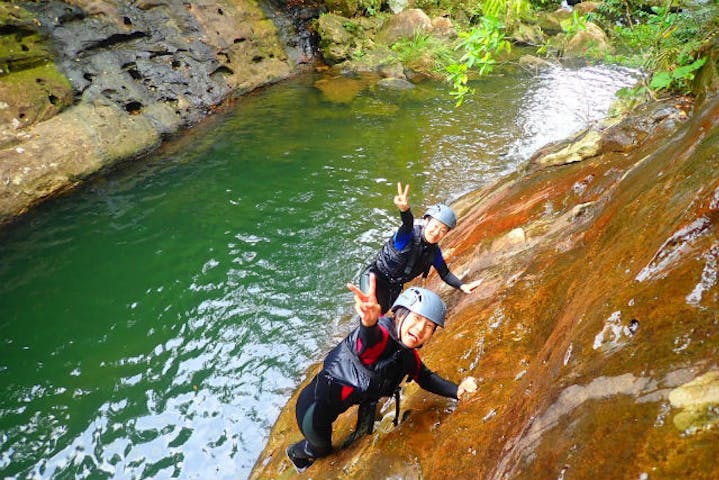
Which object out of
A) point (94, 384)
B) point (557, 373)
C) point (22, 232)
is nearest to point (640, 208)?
point (557, 373)

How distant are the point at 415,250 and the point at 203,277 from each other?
4.92m

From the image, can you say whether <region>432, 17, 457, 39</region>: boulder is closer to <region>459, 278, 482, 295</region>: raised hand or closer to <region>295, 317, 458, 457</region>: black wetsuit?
<region>459, 278, 482, 295</region>: raised hand

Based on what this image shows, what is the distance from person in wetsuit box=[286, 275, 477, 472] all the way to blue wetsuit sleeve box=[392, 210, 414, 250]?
198 cm

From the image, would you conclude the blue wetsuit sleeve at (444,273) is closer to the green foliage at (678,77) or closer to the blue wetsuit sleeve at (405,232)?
the blue wetsuit sleeve at (405,232)

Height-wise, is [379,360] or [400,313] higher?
[400,313]

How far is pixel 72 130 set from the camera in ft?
39.4

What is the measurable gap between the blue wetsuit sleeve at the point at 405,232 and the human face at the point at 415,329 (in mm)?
2109

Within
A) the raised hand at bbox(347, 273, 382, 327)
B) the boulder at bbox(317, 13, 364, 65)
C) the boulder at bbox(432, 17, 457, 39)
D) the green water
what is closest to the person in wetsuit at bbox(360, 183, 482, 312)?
the raised hand at bbox(347, 273, 382, 327)

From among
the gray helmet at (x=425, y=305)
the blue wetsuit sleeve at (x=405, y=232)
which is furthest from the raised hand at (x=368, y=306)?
the blue wetsuit sleeve at (x=405, y=232)

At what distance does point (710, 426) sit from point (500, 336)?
7.21 feet

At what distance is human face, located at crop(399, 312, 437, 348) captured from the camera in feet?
10.1

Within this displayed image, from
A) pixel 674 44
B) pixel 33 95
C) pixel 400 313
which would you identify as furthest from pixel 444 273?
pixel 33 95

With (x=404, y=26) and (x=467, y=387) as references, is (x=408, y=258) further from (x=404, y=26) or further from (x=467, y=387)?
(x=404, y=26)

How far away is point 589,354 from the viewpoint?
2445 millimetres
